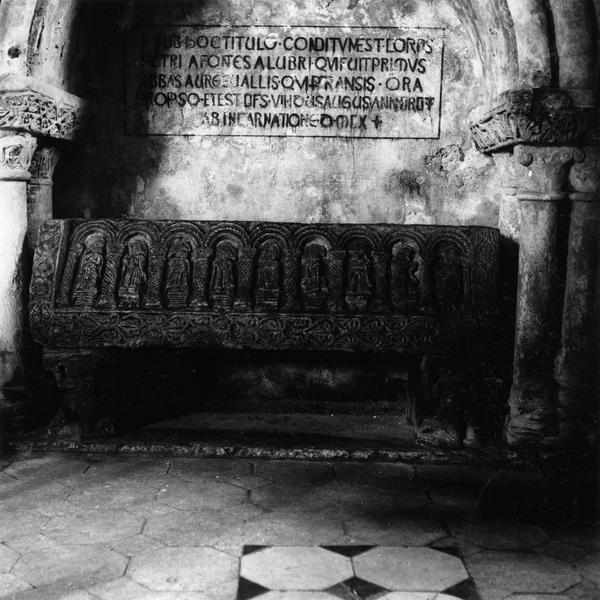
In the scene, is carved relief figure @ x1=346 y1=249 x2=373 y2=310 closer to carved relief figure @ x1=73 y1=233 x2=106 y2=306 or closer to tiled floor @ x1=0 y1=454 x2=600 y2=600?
tiled floor @ x1=0 y1=454 x2=600 y2=600

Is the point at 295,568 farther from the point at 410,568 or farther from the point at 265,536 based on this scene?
the point at 410,568

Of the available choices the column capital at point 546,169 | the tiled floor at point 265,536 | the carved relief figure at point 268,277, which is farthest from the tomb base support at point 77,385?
the column capital at point 546,169

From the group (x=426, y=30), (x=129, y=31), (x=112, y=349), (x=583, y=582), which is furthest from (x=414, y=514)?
(x=129, y=31)

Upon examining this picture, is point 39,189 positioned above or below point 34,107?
below

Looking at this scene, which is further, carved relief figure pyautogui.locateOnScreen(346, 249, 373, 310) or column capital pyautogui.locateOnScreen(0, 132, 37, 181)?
column capital pyautogui.locateOnScreen(0, 132, 37, 181)

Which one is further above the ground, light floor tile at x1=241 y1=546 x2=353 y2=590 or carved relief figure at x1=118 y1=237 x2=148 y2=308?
carved relief figure at x1=118 y1=237 x2=148 y2=308

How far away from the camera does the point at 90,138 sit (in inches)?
198

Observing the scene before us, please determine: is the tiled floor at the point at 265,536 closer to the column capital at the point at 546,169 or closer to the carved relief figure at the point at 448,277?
the carved relief figure at the point at 448,277

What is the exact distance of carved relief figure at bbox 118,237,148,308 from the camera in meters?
4.08

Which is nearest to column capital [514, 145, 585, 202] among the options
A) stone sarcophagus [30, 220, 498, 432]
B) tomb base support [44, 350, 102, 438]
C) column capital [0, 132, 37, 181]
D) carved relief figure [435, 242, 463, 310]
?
stone sarcophagus [30, 220, 498, 432]

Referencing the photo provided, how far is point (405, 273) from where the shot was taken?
4.15 m

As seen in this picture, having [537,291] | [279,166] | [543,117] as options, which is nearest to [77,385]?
[279,166]

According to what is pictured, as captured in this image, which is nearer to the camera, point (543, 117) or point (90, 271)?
point (543, 117)

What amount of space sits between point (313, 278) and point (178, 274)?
0.72 meters
